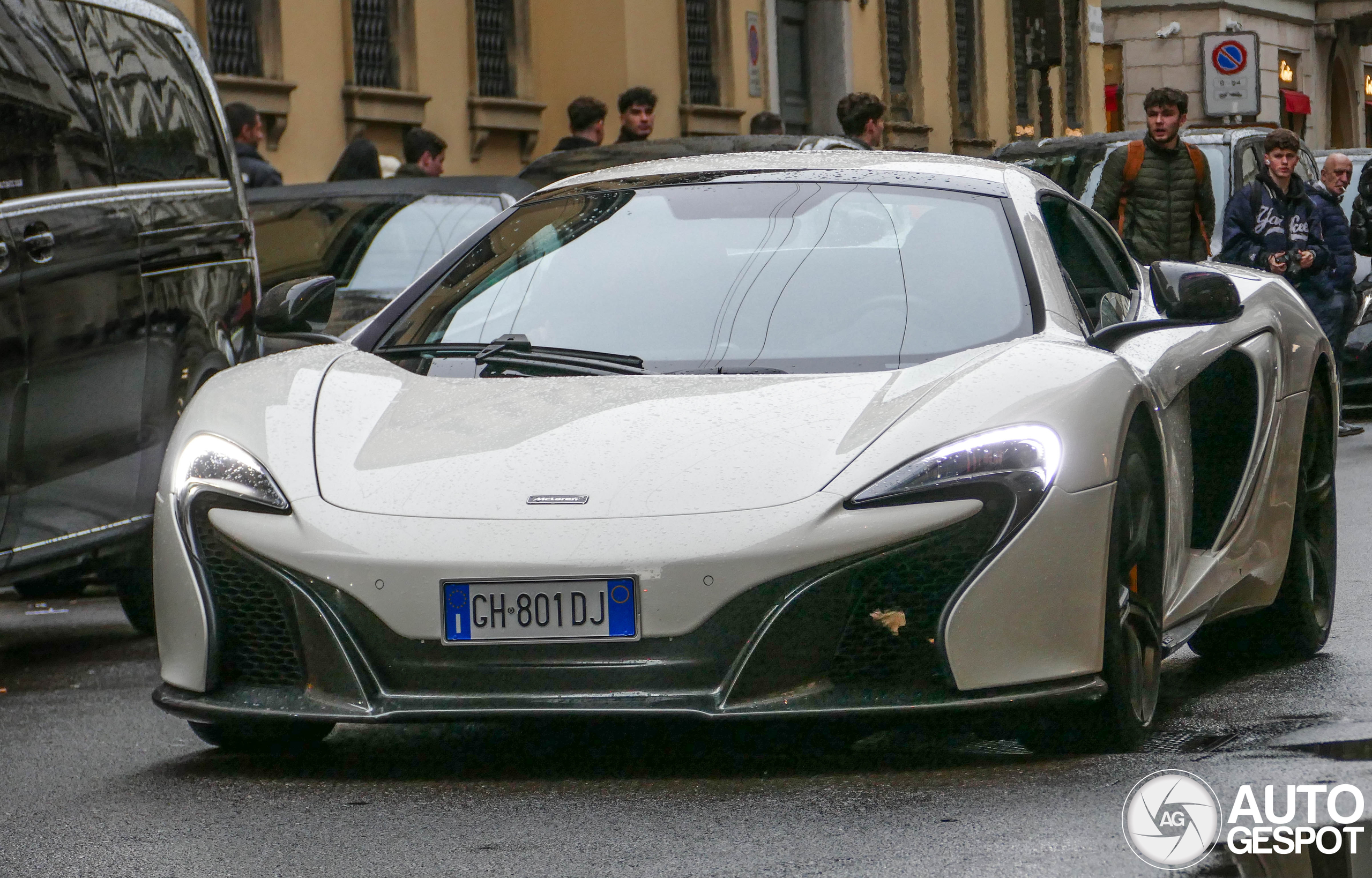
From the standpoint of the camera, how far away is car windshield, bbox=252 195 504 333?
10.3 m

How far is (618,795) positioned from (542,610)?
0.38 meters

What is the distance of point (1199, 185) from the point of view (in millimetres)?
13227

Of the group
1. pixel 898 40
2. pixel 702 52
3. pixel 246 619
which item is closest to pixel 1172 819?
pixel 246 619

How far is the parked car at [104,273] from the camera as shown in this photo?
21.6 ft

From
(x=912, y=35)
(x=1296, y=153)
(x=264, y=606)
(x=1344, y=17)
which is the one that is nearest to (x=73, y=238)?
(x=264, y=606)

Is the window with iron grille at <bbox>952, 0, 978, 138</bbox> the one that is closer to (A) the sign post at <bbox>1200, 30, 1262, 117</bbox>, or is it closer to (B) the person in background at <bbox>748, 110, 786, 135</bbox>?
(A) the sign post at <bbox>1200, 30, 1262, 117</bbox>

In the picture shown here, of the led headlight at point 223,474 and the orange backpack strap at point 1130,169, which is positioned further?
the orange backpack strap at point 1130,169

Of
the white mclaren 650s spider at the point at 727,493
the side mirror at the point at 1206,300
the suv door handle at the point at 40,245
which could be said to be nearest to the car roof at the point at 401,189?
the suv door handle at the point at 40,245

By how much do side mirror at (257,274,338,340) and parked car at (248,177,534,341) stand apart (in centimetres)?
400

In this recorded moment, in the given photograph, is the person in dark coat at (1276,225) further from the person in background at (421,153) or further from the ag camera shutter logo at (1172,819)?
the ag camera shutter logo at (1172,819)

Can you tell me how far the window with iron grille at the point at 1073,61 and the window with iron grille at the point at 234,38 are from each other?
2103cm

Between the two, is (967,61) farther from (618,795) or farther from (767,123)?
(618,795)

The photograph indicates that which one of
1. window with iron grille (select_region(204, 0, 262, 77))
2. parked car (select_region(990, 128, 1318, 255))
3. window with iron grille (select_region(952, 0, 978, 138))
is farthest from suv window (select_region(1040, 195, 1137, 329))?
window with iron grille (select_region(952, 0, 978, 138))

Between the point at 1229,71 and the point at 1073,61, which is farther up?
the point at 1073,61
